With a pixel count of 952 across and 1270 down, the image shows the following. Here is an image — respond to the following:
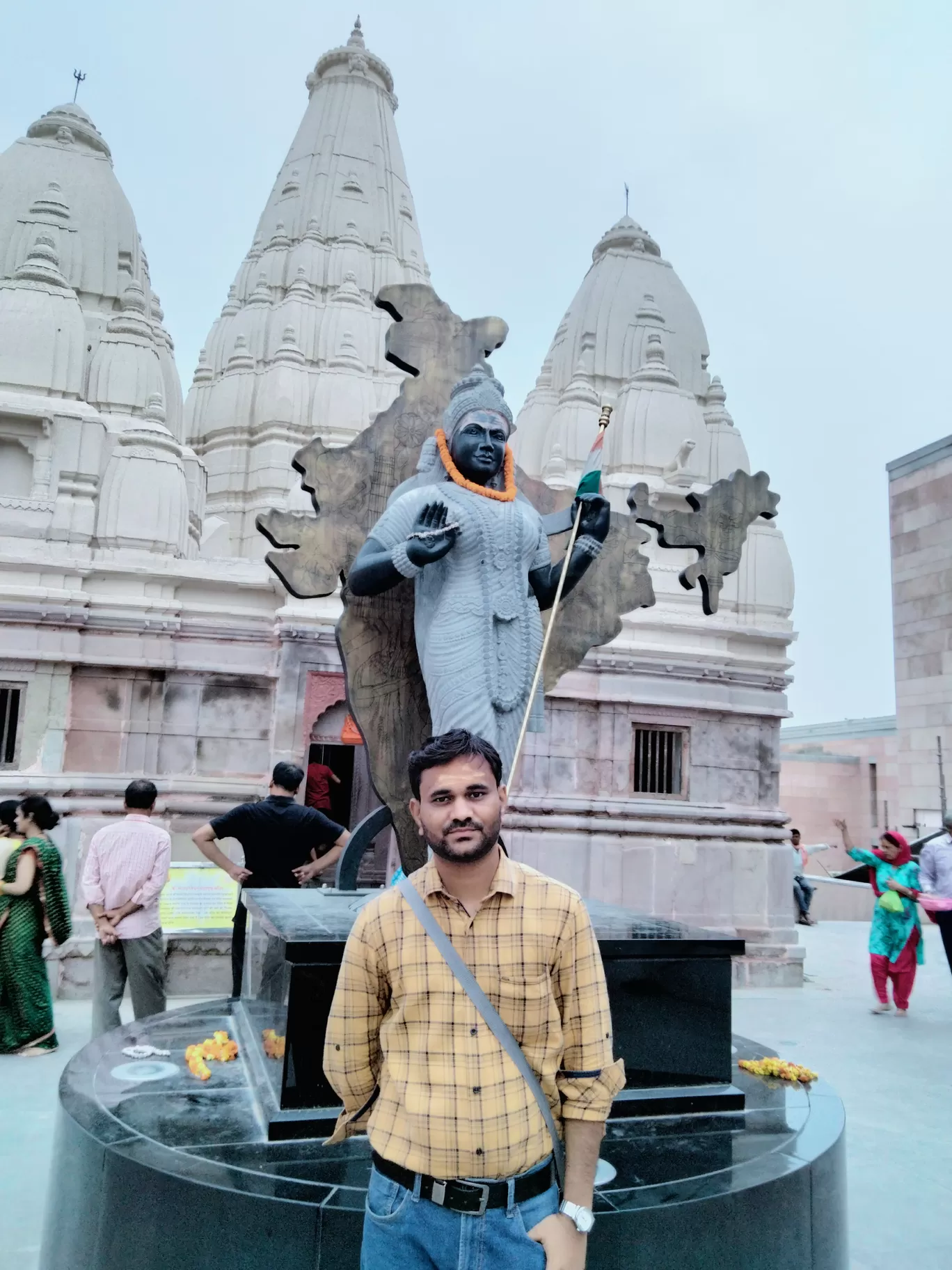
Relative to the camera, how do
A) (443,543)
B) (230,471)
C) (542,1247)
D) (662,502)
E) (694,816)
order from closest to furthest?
(542,1247) < (443,543) < (694,816) < (662,502) < (230,471)

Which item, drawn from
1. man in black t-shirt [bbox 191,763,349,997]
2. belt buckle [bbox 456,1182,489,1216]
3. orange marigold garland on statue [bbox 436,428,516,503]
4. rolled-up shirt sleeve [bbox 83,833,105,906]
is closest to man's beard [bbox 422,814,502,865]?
belt buckle [bbox 456,1182,489,1216]

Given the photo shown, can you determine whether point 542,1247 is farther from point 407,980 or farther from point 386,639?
point 386,639

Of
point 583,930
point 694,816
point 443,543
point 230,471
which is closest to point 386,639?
point 443,543

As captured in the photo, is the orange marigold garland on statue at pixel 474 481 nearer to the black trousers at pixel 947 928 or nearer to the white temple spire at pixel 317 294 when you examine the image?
the black trousers at pixel 947 928

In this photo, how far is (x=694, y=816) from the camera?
11.7m

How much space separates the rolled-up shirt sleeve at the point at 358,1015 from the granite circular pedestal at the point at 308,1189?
987 millimetres

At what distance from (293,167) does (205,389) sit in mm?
5875

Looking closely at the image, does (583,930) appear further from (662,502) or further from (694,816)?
(662,502)

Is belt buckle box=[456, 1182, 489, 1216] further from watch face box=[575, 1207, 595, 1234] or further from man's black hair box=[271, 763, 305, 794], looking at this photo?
man's black hair box=[271, 763, 305, 794]

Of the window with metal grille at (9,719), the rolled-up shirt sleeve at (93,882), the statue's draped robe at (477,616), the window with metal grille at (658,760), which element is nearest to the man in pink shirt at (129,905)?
the rolled-up shirt sleeve at (93,882)

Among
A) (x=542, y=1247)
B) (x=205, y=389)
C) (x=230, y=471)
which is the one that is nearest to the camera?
(x=542, y=1247)

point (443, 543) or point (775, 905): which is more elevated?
point (443, 543)

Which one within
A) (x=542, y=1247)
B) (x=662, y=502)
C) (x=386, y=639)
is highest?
(x=662, y=502)

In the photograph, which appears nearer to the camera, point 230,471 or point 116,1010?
point 116,1010
